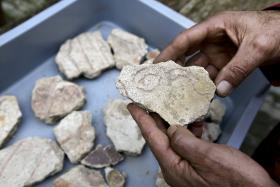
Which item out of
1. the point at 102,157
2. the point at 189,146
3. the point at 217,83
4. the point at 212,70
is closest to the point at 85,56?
the point at 102,157

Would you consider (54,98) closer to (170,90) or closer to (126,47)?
(126,47)

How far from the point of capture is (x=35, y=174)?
1.37m

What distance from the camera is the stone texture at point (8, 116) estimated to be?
1460mm

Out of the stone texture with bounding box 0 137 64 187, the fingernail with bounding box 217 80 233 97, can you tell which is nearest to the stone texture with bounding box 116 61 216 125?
the fingernail with bounding box 217 80 233 97

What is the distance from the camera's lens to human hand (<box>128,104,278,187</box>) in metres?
0.92

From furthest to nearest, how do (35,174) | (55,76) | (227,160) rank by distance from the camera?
(55,76), (35,174), (227,160)

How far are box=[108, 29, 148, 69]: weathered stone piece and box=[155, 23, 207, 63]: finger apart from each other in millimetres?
395

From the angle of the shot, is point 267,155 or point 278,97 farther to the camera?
point 278,97

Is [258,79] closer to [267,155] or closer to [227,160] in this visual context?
[267,155]

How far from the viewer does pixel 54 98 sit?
156 centimetres

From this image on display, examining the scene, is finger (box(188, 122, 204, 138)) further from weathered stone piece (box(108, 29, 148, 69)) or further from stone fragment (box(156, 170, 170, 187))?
weathered stone piece (box(108, 29, 148, 69))

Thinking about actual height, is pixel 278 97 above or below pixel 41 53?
below

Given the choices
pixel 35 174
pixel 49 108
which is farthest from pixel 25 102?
pixel 35 174

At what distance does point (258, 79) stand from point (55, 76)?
2.81 ft
